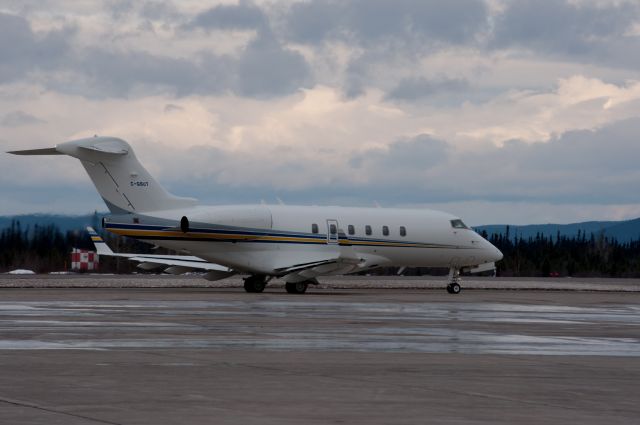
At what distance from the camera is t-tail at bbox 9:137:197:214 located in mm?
43844

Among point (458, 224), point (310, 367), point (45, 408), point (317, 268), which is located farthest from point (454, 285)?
point (45, 408)

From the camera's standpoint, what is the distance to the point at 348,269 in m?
46.9

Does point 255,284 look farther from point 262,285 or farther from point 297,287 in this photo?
point 297,287

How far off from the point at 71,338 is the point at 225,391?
24.7ft

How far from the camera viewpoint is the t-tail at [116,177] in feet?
144

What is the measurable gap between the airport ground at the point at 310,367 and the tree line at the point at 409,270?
53675 mm

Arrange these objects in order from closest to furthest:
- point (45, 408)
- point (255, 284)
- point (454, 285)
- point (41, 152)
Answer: point (45, 408) < point (41, 152) < point (255, 284) < point (454, 285)

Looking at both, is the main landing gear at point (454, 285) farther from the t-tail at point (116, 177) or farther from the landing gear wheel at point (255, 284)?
the t-tail at point (116, 177)

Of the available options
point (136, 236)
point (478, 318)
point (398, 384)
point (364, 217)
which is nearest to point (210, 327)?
point (478, 318)

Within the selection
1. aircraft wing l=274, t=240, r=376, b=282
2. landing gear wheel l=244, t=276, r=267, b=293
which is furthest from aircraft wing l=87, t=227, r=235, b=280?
aircraft wing l=274, t=240, r=376, b=282

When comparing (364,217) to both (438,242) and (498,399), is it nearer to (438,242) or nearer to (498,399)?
(438,242)

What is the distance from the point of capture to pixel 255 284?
47719 mm

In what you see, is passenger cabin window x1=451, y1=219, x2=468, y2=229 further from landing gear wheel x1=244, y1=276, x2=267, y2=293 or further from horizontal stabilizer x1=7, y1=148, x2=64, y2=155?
horizontal stabilizer x1=7, y1=148, x2=64, y2=155

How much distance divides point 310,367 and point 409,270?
86743 mm
